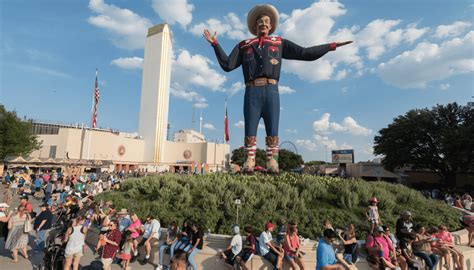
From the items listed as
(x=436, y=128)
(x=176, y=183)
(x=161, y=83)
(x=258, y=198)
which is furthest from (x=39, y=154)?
(x=436, y=128)

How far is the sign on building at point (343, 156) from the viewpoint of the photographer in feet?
196

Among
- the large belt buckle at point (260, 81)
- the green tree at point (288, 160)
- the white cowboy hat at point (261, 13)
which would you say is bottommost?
the green tree at point (288, 160)

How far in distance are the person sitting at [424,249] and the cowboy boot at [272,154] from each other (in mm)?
6440

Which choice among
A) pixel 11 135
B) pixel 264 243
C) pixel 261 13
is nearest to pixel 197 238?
pixel 264 243

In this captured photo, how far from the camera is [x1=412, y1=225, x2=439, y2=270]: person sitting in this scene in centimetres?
653

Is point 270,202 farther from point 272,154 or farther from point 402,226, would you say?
point 272,154

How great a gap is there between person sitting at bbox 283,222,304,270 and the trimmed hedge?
79.9 inches

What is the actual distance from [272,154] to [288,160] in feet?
184

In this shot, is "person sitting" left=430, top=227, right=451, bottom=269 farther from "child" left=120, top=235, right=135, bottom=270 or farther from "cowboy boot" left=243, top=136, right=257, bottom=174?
"cowboy boot" left=243, top=136, right=257, bottom=174

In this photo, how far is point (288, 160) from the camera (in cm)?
6794

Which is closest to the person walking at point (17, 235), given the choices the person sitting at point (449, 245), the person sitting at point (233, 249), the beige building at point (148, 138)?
the person sitting at point (233, 249)

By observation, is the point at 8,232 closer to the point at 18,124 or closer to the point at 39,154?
the point at 18,124

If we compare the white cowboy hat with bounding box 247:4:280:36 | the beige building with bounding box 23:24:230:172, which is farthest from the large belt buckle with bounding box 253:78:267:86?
the beige building with bounding box 23:24:230:172

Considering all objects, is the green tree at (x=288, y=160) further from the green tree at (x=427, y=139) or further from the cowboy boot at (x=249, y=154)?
the cowboy boot at (x=249, y=154)
